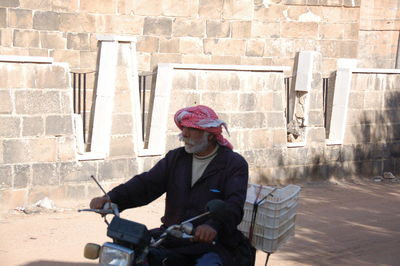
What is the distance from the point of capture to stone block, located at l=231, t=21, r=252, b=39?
16.4 meters

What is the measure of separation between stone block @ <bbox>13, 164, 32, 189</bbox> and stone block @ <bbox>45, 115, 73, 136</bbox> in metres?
0.52

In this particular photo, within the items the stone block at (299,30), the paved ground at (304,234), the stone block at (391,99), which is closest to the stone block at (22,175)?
the paved ground at (304,234)

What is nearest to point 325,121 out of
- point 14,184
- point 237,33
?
point 237,33

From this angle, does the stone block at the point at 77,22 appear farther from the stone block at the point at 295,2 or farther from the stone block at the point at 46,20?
the stone block at the point at 295,2

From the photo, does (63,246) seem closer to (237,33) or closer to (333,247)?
(333,247)

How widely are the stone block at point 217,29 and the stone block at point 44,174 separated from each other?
23.3 ft

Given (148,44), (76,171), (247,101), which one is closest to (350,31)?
(148,44)

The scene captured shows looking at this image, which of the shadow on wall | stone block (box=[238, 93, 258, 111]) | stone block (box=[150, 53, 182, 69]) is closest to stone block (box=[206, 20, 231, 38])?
stone block (box=[150, 53, 182, 69])

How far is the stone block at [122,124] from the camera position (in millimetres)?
10312

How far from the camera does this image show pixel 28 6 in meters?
13.7

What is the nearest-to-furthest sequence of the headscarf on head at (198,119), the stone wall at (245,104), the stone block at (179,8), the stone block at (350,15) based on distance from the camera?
the headscarf on head at (198,119)
the stone wall at (245,104)
the stone block at (179,8)
the stone block at (350,15)

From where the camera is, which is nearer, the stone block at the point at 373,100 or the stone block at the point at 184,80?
the stone block at the point at 184,80

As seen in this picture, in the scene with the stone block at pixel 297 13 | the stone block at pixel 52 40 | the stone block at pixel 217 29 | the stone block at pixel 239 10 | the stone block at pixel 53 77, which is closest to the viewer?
the stone block at pixel 53 77

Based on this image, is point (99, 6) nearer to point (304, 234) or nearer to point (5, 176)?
point (5, 176)
